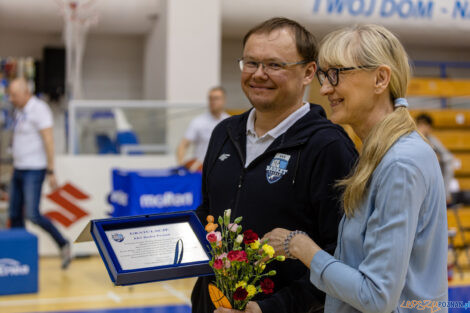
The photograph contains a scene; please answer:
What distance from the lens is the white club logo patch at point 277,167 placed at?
1911mm

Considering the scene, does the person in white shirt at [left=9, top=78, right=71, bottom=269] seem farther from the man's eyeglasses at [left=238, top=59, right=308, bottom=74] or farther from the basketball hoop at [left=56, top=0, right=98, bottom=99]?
the man's eyeglasses at [left=238, top=59, right=308, bottom=74]

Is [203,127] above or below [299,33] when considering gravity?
below

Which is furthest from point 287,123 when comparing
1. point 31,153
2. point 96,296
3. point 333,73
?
point 31,153

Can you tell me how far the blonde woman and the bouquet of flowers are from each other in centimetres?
7

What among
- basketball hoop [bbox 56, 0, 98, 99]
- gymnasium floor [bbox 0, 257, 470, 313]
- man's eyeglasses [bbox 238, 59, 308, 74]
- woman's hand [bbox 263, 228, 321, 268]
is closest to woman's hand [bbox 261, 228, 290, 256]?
woman's hand [bbox 263, 228, 321, 268]

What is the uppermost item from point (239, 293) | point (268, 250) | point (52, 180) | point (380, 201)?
point (380, 201)

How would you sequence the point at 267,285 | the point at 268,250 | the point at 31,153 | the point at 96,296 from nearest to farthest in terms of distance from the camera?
the point at 268,250 → the point at 267,285 → the point at 96,296 → the point at 31,153

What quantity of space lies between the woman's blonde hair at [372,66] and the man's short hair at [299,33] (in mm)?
345

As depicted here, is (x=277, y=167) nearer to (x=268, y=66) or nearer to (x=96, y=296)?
(x=268, y=66)

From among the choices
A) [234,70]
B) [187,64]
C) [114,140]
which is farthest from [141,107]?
[234,70]

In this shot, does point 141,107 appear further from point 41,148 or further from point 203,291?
point 203,291

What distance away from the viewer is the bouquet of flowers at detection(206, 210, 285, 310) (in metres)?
1.63

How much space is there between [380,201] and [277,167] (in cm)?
51

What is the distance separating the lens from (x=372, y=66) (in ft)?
5.08
